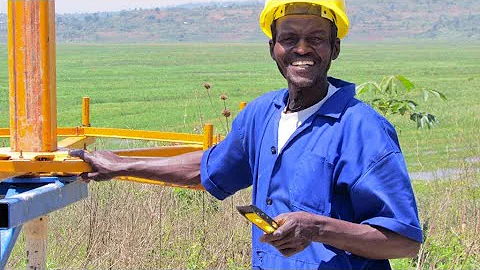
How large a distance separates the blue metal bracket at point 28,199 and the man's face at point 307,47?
74 centimetres

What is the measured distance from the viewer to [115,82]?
37938 mm

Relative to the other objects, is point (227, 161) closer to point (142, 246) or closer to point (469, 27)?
point (142, 246)

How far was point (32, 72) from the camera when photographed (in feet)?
9.81

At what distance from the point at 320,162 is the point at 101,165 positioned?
0.82 meters

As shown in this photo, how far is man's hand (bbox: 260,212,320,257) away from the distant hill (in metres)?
99.8

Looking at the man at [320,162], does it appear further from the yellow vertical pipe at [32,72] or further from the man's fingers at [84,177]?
the yellow vertical pipe at [32,72]

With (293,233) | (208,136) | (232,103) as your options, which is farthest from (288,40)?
(232,103)

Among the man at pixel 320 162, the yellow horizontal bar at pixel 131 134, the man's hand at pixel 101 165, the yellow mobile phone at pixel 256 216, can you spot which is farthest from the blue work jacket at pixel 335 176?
the yellow horizontal bar at pixel 131 134

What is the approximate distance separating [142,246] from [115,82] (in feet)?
110

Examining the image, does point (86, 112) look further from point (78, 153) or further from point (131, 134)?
point (78, 153)

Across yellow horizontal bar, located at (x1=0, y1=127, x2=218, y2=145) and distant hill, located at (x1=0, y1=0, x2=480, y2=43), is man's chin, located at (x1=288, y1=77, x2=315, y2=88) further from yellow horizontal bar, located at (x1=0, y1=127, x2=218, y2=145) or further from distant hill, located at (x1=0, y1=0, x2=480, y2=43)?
distant hill, located at (x1=0, y1=0, x2=480, y2=43)

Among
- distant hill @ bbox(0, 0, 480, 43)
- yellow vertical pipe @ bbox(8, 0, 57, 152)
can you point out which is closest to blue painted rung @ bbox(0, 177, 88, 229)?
yellow vertical pipe @ bbox(8, 0, 57, 152)

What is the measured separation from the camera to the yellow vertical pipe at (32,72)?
2967 mm

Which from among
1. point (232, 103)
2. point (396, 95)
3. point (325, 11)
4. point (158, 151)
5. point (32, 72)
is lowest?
point (232, 103)
